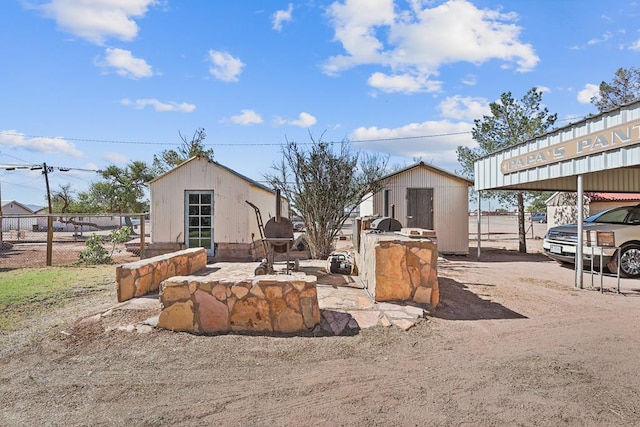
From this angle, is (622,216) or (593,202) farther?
(593,202)

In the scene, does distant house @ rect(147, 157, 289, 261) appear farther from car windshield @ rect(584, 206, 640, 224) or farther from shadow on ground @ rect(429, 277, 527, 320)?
car windshield @ rect(584, 206, 640, 224)

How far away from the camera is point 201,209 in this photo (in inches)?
463

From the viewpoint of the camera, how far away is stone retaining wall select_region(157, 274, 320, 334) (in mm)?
4586

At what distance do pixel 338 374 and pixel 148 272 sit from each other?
13.1 ft

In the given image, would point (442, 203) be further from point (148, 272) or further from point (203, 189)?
point (148, 272)

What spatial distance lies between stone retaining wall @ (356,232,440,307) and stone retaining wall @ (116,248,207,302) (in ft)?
11.3

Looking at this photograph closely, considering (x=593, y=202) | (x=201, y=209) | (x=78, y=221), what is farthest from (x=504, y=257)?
(x=78, y=221)

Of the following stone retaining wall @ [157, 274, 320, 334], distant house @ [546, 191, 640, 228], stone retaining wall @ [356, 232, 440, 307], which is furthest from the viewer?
distant house @ [546, 191, 640, 228]

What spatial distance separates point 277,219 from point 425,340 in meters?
3.56

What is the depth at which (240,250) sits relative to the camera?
37.7 feet

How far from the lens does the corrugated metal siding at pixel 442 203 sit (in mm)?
13766

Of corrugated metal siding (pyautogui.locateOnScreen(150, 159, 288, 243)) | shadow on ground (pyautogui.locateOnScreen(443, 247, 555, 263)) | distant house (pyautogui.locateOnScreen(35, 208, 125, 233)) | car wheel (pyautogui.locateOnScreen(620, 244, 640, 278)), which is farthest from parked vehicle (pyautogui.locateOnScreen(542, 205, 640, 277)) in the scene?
distant house (pyautogui.locateOnScreen(35, 208, 125, 233))

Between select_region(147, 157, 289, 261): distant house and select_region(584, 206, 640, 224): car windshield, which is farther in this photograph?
select_region(147, 157, 289, 261): distant house

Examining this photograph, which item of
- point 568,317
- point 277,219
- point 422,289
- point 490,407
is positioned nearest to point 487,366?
point 490,407
